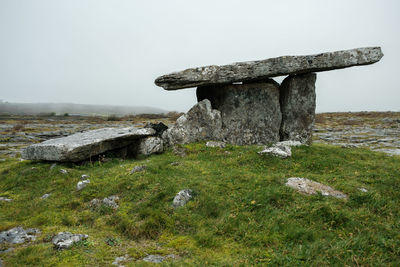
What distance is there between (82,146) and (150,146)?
3705 mm

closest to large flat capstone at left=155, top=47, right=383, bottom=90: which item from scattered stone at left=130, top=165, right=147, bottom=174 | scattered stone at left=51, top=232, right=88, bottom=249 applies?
scattered stone at left=130, top=165, right=147, bottom=174

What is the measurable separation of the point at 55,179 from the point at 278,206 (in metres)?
10.4

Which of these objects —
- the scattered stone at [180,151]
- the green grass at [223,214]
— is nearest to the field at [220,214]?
the green grass at [223,214]

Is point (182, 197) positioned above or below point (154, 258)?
above

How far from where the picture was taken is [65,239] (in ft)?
24.5

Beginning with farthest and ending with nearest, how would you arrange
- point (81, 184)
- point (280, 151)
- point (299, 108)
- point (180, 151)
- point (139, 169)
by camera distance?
point (299, 108), point (180, 151), point (280, 151), point (139, 169), point (81, 184)

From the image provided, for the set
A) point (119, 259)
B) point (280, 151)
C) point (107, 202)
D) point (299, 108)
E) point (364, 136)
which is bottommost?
point (119, 259)

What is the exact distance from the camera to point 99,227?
8.62 m

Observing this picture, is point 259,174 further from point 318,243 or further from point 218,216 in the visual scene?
point 318,243

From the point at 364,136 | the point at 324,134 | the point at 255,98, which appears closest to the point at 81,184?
the point at 255,98

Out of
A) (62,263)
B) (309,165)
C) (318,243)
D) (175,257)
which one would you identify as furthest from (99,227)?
(309,165)

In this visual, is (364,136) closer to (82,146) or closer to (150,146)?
(150,146)

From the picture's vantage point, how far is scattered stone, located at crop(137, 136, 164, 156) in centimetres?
1602

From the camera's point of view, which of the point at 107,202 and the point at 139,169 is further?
the point at 139,169
